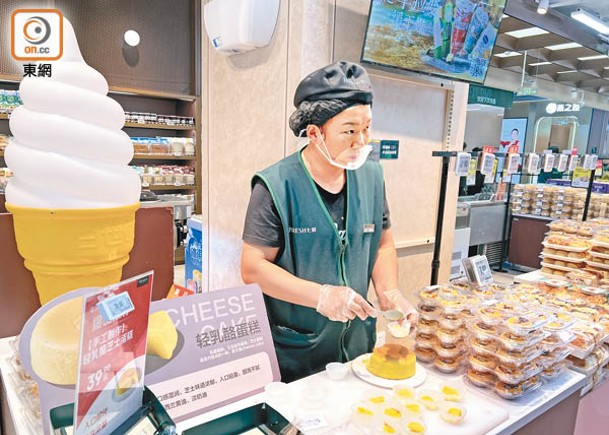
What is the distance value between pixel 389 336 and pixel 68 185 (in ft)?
3.80

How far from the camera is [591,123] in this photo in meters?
16.6

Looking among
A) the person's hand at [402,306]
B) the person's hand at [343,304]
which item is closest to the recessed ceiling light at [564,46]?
the person's hand at [402,306]

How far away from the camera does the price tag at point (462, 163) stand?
2.30 metres

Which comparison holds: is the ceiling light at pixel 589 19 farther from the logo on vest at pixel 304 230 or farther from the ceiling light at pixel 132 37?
the ceiling light at pixel 132 37

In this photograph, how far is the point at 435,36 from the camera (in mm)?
2754

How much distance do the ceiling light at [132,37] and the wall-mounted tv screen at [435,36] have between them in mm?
4410

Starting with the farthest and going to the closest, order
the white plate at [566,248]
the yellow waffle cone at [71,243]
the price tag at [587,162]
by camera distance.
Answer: the price tag at [587,162] → the white plate at [566,248] → the yellow waffle cone at [71,243]

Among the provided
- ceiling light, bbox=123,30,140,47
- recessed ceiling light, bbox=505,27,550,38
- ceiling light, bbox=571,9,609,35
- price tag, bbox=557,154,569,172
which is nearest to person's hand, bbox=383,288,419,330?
price tag, bbox=557,154,569,172

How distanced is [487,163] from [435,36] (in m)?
0.87

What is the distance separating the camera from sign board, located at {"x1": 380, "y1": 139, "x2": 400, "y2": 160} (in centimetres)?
288

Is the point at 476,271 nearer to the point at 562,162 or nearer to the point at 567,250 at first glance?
the point at 567,250

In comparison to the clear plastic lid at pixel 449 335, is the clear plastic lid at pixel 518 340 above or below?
above

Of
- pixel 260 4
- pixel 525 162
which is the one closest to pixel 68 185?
pixel 260 4

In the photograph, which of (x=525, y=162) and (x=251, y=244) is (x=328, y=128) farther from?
(x=525, y=162)
